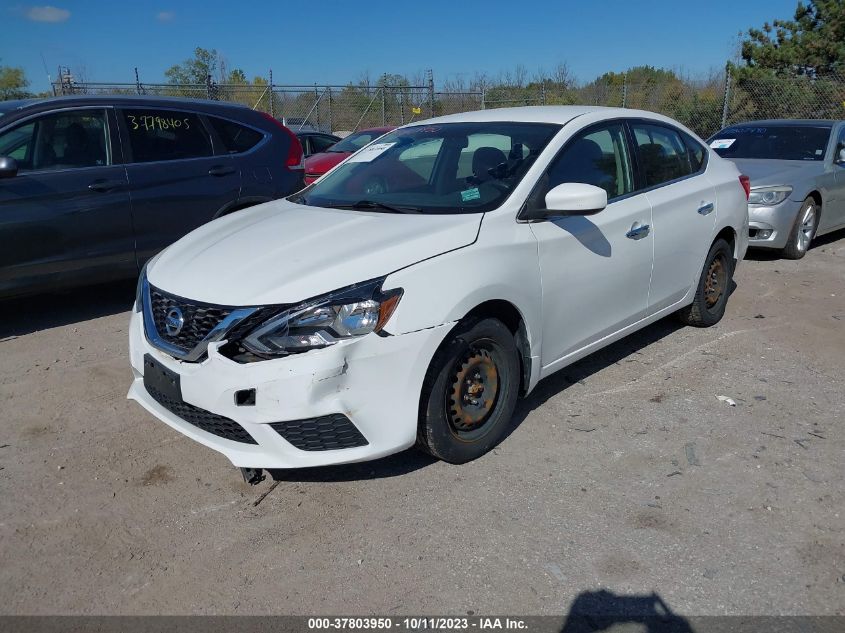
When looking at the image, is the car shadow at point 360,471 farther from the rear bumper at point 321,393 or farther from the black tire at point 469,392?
the rear bumper at point 321,393

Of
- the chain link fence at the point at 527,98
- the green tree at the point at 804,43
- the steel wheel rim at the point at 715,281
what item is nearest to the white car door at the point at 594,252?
the steel wheel rim at the point at 715,281

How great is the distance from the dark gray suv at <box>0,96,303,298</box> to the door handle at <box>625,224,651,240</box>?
3703 millimetres

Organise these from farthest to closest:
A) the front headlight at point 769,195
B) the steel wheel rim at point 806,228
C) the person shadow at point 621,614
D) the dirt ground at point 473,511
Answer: the steel wheel rim at point 806,228 < the front headlight at point 769,195 < the dirt ground at point 473,511 < the person shadow at point 621,614

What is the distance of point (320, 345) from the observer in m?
2.95

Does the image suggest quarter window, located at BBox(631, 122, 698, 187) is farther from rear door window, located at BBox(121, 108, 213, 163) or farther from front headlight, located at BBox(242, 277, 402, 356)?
rear door window, located at BBox(121, 108, 213, 163)

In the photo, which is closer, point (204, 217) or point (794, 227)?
point (204, 217)

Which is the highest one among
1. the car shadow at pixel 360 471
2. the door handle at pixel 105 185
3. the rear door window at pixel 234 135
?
the rear door window at pixel 234 135

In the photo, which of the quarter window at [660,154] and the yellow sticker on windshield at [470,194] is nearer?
the yellow sticker on windshield at [470,194]

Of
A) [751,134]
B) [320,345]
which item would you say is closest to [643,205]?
[320,345]

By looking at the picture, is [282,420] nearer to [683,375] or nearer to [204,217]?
[683,375]

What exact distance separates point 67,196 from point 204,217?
1.17 meters

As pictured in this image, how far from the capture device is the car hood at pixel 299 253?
307 cm

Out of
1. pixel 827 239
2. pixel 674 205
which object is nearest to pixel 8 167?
pixel 674 205

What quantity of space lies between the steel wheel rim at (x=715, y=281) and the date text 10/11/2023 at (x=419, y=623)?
143 inches
